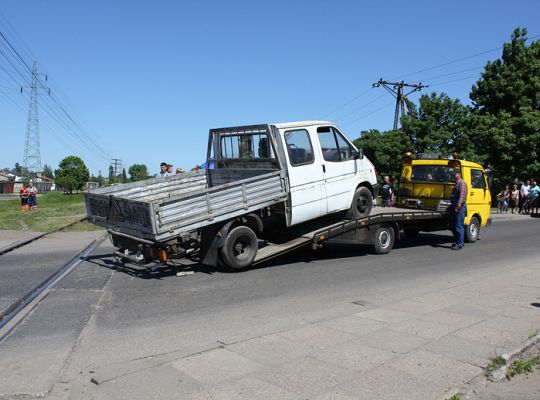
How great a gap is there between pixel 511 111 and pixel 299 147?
28171mm

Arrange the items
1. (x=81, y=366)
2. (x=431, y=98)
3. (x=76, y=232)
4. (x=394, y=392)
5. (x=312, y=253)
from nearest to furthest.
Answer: (x=394, y=392) < (x=81, y=366) < (x=312, y=253) < (x=76, y=232) < (x=431, y=98)

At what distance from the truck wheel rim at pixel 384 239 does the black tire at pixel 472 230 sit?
10.9 feet

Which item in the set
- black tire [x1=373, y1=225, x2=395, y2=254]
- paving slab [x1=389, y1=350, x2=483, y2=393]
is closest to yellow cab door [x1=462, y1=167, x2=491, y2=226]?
black tire [x1=373, y1=225, x2=395, y2=254]

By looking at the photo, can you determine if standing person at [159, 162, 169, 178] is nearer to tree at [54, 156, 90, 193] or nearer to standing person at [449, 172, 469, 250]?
standing person at [449, 172, 469, 250]

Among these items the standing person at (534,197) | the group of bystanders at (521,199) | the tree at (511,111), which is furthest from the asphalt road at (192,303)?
the tree at (511,111)

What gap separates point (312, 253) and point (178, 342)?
637 centimetres

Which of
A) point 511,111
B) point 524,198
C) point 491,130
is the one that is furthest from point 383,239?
point 511,111

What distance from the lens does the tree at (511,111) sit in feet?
97.3

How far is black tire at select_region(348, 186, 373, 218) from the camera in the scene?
1011 centimetres

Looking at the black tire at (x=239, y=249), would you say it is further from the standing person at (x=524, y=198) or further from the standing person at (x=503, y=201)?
the standing person at (x=524, y=198)

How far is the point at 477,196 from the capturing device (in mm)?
12766

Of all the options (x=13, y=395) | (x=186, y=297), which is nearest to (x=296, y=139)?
(x=186, y=297)

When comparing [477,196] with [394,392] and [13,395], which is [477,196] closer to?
[394,392]

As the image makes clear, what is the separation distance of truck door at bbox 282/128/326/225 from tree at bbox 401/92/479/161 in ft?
72.1
